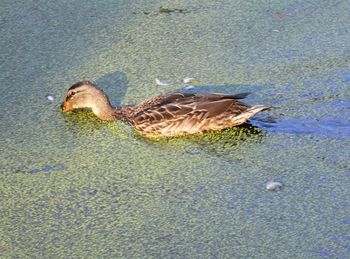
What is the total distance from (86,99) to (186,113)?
567mm

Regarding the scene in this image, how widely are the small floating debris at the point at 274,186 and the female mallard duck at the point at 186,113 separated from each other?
1.96 feet

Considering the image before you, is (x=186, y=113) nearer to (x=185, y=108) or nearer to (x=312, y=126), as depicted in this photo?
(x=185, y=108)

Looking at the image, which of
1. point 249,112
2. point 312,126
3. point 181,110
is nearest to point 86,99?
point 181,110

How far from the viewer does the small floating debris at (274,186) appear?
144 inches

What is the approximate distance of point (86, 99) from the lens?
175 inches

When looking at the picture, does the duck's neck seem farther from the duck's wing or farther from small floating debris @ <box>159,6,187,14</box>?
small floating debris @ <box>159,6,187,14</box>

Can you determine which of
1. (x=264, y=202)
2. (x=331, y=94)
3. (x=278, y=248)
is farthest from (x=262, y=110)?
(x=278, y=248)

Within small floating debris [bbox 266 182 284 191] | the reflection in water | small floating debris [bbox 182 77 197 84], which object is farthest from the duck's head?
small floating debris [bbox 266 182 284 191]

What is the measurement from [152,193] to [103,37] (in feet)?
5.79

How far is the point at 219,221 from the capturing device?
3426mm

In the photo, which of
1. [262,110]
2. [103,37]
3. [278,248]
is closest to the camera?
[278,248]

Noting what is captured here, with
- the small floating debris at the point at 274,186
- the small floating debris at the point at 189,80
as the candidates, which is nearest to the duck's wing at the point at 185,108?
the small floating debris at the point at 189,80

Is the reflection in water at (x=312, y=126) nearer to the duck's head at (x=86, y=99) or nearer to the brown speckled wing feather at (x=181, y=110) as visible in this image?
the brown speckled wing feather at (x=181, y=110)

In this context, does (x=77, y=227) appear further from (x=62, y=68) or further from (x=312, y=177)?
(x=62, y=68)
